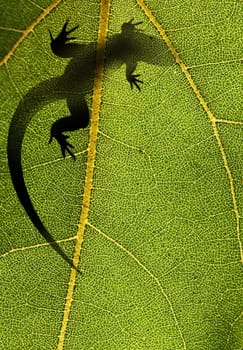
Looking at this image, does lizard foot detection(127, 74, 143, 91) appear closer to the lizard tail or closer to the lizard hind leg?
the lizard hind leg

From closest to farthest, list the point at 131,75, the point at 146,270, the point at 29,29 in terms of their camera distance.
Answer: the point at 29,29, the point at 131,75, the point at 146,270

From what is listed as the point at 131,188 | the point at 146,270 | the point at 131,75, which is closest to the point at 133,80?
the point at 131,75

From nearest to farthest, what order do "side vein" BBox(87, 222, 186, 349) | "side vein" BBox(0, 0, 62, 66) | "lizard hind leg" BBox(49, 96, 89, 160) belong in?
"side vein" BBox(0, 0, 62, 66) < "lizard hind leg" BBox(49, 96, 89, 160) < "side vein" BBox(87, 222, 186, 349)

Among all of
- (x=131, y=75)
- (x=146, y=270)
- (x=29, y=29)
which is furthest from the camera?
(x=146, y=270)

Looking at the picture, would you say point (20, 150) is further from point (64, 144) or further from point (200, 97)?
point (200, 97)

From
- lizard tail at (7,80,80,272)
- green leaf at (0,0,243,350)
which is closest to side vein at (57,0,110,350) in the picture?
green leaf at (0,0,243,350)

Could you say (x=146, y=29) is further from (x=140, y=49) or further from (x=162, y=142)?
(x=162, y=142)
